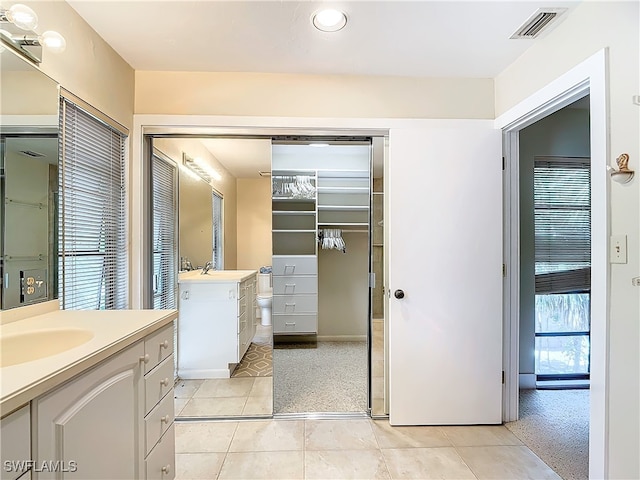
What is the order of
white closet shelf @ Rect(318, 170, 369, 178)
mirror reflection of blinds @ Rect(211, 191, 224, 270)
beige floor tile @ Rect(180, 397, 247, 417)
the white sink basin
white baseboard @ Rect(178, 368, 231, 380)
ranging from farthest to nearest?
1. mirror reflection of blinds @ Rect(211, 191, 224, 270)
2. white baseboard @ Rect(178, 368, 231, 380)
3. white closet shelf @ Rect(318, 170, 369, 178)
4. beige floor tile @ Rect(180, 397, 247, 417)
5. the white sink basin

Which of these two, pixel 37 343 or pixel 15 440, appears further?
pixel 37 343

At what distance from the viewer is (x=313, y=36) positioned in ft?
5.85

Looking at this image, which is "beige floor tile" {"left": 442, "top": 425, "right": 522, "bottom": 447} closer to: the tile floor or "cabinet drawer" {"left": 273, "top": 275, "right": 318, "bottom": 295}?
the tile floor

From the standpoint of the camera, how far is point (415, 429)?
215 centimetres

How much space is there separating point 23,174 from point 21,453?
1.10m

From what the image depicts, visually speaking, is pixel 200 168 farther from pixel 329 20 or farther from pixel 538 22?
pixel 538 22

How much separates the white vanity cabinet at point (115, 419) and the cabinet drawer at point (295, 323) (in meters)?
1.55

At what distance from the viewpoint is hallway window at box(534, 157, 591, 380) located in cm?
287

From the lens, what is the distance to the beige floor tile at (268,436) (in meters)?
1.96

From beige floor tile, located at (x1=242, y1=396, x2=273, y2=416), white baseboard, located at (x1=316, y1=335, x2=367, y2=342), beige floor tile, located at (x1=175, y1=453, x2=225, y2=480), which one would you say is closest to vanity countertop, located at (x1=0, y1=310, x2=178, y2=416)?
beige floor tile, located at (x1=175, y1=453, x2=225, y2=480)

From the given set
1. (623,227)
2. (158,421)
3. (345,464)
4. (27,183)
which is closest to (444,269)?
(623,227)

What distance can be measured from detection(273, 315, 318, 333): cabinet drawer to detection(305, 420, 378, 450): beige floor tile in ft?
3.18

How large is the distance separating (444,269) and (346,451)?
130cm

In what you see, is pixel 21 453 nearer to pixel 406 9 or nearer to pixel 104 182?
pixel 104 182
